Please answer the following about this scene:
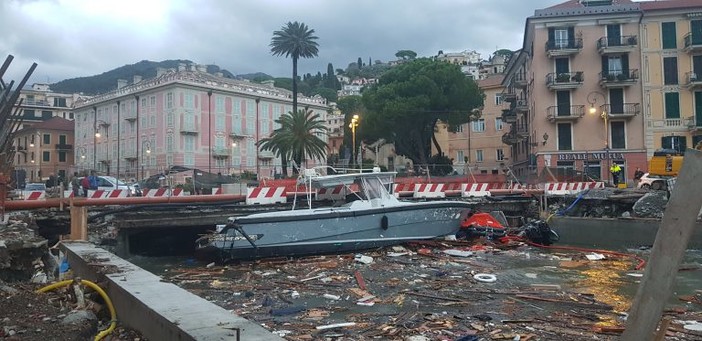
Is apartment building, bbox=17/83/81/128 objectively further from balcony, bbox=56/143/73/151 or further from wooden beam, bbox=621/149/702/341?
wooden beam, bbox=621/149/702/341

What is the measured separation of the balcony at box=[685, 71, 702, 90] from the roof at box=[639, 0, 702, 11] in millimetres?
4971

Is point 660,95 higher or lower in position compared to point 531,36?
lower

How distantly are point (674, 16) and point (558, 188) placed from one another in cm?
2529

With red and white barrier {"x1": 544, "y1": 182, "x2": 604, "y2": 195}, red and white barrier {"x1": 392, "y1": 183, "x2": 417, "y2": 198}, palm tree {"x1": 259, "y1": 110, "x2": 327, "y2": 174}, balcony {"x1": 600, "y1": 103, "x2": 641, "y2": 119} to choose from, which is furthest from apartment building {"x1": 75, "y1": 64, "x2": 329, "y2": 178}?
red and white barrier {"x1": 544, "y1": 182, "x2": 604, "y2": 195}

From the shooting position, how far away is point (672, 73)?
40.8 meters

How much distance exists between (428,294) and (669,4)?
41469 mm

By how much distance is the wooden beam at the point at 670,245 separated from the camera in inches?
100

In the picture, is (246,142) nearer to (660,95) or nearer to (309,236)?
(660,95)

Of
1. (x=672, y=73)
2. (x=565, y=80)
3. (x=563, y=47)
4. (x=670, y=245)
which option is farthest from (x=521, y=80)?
(x=670, y=245)

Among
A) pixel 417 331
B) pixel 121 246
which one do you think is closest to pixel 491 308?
pixel 417 331

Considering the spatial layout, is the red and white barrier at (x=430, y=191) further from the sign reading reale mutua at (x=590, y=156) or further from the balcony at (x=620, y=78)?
the balcony at (x=620, y=78)

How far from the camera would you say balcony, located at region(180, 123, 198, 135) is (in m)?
60.4

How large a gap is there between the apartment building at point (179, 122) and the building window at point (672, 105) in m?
35.7

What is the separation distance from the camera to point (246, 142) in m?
68.1
